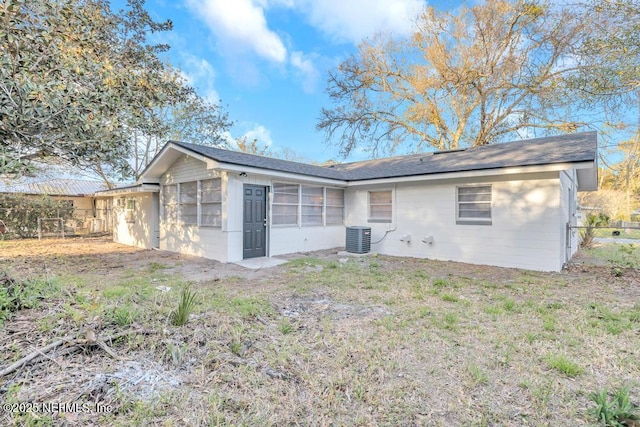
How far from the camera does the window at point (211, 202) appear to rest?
9.02m

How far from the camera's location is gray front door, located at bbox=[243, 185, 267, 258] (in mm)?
9023

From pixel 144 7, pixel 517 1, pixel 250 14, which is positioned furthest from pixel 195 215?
pixel 517 1

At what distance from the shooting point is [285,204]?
1001 cm

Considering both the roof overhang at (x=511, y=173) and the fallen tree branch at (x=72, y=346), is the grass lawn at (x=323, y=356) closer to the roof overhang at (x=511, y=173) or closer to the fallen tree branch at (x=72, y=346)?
the fallen tree branch at (x=72, y=346)

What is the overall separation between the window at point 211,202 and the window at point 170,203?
178cm

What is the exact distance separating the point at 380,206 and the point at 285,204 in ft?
11.1

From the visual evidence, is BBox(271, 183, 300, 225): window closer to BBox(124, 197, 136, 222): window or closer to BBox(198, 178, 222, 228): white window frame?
BBox(198, 178, 222, 228): white window frame

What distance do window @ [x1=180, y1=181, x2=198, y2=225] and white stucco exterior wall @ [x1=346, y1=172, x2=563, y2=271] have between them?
5.84 metres

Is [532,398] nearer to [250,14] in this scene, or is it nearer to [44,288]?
[44,288]

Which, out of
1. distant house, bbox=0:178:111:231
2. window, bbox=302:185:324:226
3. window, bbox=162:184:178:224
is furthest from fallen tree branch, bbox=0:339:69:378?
distant house, bbox=0:178:111:231

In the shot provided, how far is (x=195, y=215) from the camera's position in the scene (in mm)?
10039

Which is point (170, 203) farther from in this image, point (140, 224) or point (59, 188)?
point (59, 188)

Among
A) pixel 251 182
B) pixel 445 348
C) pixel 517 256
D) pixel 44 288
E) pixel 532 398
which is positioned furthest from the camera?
pixel 251 182

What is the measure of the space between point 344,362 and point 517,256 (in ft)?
23.1
